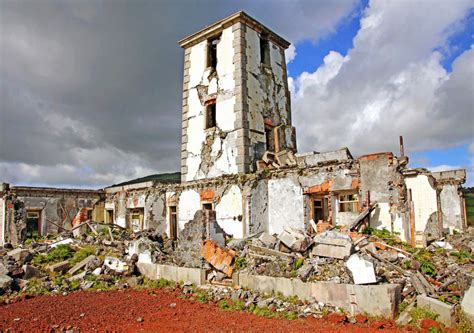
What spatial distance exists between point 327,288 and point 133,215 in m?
15.2

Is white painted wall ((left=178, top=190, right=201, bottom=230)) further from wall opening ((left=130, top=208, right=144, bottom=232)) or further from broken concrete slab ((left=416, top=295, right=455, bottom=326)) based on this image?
broken concrete slab ((left=416, top=295, right=455, bottom=326))

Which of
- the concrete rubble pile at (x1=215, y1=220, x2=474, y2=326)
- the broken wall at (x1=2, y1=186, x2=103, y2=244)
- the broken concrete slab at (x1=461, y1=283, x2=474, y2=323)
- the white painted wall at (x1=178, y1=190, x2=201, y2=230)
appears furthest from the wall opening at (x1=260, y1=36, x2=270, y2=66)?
the broken concrete slab at (x1=461, y1=283, x2=474, y2=323)

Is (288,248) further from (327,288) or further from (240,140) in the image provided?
(240,140)

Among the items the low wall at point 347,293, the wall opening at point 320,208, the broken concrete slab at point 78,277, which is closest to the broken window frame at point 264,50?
the wall opening at point 320,208

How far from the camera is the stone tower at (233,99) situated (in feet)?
53.0

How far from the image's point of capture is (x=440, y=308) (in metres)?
7.26

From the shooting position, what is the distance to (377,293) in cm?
794

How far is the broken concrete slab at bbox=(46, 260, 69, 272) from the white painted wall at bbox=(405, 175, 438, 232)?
45.4ft

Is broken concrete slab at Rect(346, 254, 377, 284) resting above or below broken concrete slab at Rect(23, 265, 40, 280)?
above

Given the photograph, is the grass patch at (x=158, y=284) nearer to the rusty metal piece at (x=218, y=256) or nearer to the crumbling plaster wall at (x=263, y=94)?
the rusty metal piece at (x=218, y=256)

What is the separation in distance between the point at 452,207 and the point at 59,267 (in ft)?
60.7

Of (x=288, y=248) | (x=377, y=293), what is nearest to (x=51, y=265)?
(x=288, y=248)

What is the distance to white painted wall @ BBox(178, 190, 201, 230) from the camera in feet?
55.4

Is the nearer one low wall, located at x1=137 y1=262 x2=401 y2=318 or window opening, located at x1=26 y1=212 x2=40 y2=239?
low wall, located at x1=137 y1=262 x2=401 y2=318
